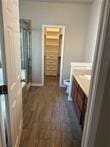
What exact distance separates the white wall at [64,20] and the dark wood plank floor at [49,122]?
60.4 inches

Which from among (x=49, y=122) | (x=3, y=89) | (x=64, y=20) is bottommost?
(x=49, y=122)

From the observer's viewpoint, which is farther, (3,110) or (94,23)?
(94,23)

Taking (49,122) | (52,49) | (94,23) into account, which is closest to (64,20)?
(94,23)

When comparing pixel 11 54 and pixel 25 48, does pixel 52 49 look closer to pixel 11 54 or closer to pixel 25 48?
pixel 25 48

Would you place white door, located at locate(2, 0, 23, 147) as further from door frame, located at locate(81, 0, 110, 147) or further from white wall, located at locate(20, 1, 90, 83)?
white wall, located at locate(20, 1, 90, 83)

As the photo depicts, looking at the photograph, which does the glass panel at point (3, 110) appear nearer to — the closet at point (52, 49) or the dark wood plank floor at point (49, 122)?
the dark wood plank floor at point (49, 122)

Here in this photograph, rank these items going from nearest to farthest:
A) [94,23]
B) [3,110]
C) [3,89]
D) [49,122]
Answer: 1. [3,89]
2. [3,110]
3. [49,122]
4. [94,23]

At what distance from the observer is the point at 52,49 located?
5598 mm

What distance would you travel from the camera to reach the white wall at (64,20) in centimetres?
400

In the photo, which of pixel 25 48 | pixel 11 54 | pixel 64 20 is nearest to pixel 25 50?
Result: pixel 25 48

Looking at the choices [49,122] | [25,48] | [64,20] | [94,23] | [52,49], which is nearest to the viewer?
[49,122]

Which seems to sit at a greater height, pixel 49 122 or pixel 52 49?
pixel 52 49

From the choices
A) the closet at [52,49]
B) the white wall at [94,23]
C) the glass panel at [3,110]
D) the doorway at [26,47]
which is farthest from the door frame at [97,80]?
the closet at [52,49]

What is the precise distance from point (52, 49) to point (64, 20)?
1.67 metres
